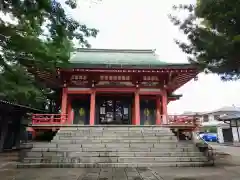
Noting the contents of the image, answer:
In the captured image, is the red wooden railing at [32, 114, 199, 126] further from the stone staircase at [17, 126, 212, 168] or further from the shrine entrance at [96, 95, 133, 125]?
the shrine entrance at [96, 95, 133, 125]

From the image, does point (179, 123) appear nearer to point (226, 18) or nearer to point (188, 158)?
point (188, 158)

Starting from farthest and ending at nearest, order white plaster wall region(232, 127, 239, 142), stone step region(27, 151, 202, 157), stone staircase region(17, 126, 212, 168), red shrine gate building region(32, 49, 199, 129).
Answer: white plaster wall region(232, 127, 239, 142)
red shrine gate building region(32, 49, 199, 129)
stone step region(27, 151, 202, 157)
stone staircase region(17, 126, 212, 168)

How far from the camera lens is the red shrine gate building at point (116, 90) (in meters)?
13.9

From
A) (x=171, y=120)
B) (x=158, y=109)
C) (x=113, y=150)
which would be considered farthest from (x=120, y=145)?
(x=158, y=109)

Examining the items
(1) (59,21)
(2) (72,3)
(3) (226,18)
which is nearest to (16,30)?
(1) (59,21)

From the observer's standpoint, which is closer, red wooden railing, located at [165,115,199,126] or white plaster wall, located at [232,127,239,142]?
red wooden railing, located at [165,115,199,126]

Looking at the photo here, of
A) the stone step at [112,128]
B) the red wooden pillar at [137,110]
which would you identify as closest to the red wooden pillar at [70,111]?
the stone step at [112,128]

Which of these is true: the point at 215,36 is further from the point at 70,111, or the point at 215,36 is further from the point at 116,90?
the point at 70,111

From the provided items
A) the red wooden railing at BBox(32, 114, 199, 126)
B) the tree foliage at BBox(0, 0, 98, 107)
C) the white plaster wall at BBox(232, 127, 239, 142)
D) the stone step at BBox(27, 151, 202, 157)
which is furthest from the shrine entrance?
the white plaster wall at BBox(232, 127, 239, 142)

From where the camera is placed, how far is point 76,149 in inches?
394

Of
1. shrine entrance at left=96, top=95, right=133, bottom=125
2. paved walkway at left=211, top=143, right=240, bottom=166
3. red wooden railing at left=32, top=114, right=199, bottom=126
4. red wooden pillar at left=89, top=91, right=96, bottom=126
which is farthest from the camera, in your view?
shrine entrance at left=96, top=95, right=133, bottom=125

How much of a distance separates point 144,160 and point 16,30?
736 centimetres

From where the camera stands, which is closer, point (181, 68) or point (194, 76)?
point (181, 68)

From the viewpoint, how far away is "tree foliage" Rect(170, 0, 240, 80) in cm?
569
